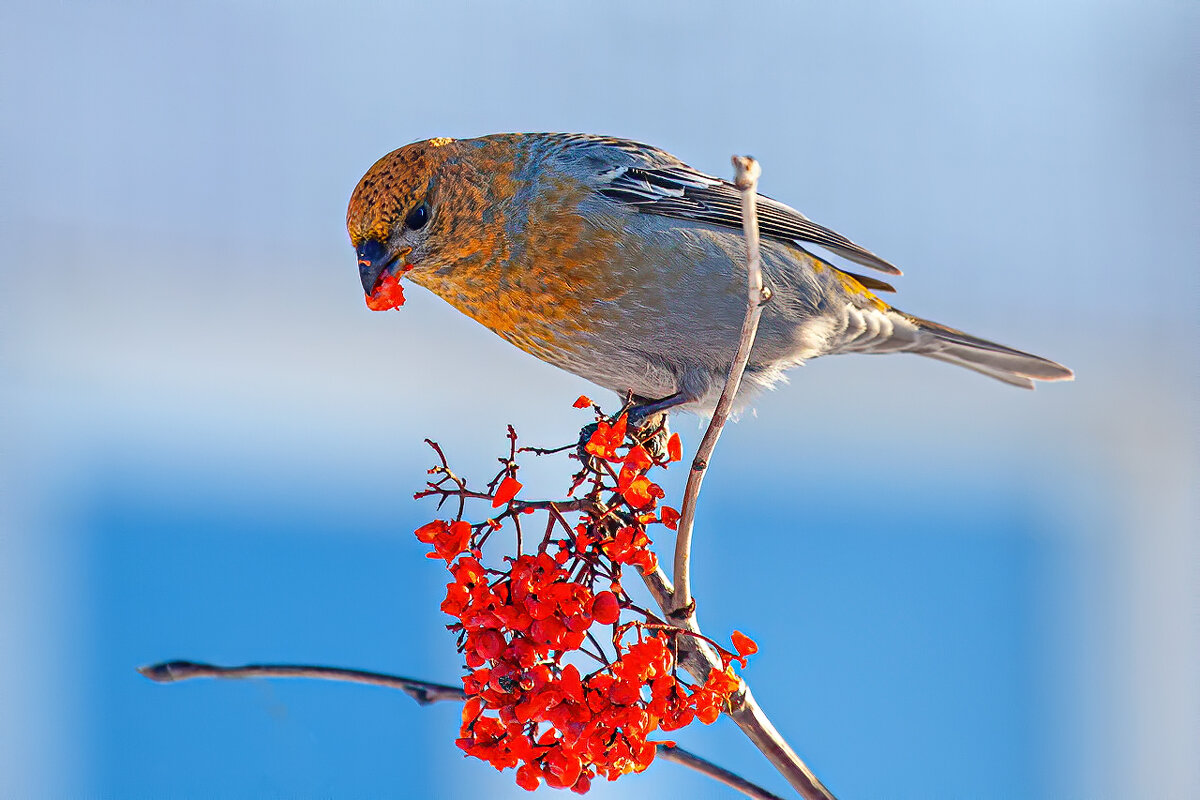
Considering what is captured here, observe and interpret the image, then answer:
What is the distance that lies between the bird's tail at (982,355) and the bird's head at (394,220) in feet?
3.56

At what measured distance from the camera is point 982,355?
2414 mm

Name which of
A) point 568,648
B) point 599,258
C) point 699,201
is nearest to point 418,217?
point 599,258

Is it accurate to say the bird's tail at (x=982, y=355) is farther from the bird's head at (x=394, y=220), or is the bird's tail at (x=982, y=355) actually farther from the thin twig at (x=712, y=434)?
the thin twig at (x=712, y=434)

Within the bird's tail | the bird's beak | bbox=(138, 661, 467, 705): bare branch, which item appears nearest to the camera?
bbox=(138, 661, 467, 705): bare branch

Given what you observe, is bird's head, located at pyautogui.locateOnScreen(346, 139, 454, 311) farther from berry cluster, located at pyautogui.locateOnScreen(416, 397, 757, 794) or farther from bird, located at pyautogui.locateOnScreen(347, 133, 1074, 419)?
berry cluster, located at pyautogui.locateOnScreen(416, 397, 757, 794)

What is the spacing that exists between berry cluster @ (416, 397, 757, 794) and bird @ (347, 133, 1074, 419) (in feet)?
2.13

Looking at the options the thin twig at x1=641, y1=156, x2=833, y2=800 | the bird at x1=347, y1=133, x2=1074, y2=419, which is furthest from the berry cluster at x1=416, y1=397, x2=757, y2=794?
the bird at x1=347, y1=133, x2=1074, y2=419

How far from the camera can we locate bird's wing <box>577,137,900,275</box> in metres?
2.00

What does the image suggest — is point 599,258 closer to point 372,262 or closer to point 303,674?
point 372,262

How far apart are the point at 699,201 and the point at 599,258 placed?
0.93ft

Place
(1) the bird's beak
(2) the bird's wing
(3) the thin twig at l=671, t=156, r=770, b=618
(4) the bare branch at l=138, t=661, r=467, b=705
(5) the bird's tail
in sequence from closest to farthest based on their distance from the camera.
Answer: (3) the thin twig at l=671, t=156, r=770, b=618, (4) the bare branch at l=138, t=661, r=467, b=705, (1) the bird's beak, (2) the bird's wing, (5) the bird's tail

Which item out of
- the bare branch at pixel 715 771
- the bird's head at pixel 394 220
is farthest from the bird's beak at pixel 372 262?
the bare branch at pixel 715 771

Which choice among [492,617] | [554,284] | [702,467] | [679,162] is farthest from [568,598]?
[679,162]

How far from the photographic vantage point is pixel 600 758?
3.85 feet
